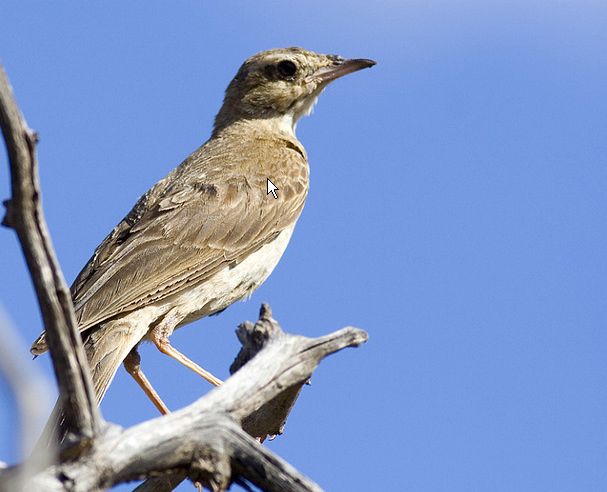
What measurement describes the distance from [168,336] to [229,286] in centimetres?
67

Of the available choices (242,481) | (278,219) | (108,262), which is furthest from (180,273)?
(242,481)

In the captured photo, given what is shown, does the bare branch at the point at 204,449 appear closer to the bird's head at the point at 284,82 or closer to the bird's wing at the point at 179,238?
the bird's wing at the point at 179,238

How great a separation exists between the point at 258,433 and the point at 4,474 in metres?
3.68

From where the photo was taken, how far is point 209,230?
820 cm

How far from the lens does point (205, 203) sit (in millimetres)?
8430

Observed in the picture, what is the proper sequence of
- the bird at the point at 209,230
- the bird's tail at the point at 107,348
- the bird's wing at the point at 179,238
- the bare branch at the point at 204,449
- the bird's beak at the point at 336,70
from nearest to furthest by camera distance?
the bare branch at the point at 204,449
the bird's tail at the point at 107,348
the bird at the point at 209,230
the bird's wing at the point at 179,238
the bird's beak at the point at 336,70

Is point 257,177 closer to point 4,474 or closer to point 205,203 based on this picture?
point 205,203

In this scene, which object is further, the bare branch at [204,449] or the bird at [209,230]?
the bird at [209,230]

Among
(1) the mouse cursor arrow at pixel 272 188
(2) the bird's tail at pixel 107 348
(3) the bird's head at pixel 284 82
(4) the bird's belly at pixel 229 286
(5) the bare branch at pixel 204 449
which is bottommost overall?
(5) the bare branch at pixel 204 449

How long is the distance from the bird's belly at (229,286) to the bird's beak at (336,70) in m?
1.87

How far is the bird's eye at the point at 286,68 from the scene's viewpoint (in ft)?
31.8

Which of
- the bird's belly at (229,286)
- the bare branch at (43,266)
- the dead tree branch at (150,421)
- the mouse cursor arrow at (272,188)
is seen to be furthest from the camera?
the mouse cursor arrow at (272,188)

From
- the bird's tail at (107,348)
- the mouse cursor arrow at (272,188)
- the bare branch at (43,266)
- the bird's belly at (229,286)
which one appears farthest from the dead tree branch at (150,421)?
the mouse cursor arrow at (272,188)

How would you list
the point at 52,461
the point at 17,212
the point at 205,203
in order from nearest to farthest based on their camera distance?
the point at 17,212, the point at 52,461, the point at 205,203
